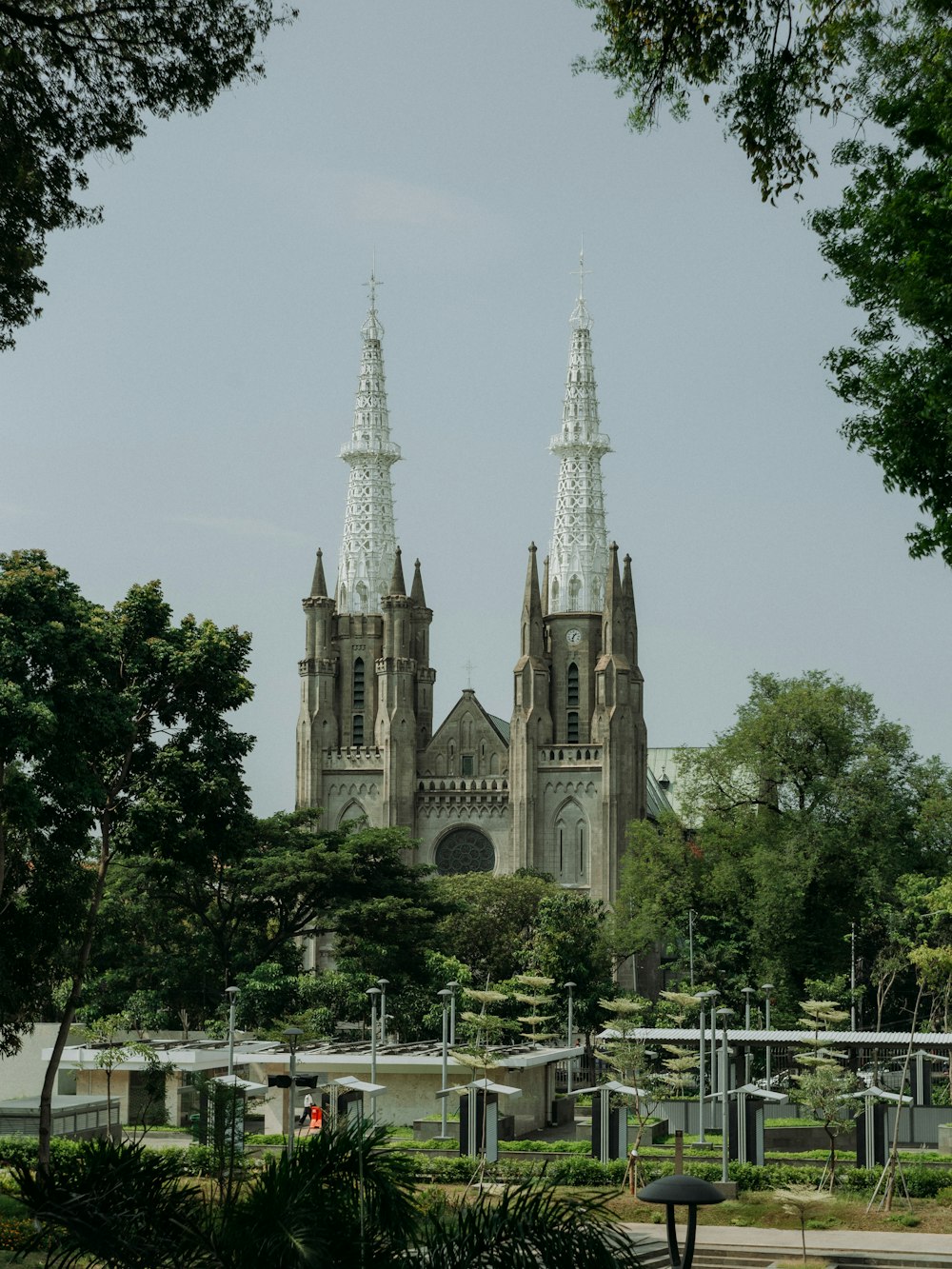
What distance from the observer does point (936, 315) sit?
13.9 metres

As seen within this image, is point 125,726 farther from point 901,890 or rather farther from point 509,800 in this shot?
point 509,800

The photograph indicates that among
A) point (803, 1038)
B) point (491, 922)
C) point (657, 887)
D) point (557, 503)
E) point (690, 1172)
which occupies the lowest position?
point (690, 1172)

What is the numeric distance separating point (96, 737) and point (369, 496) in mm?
65594

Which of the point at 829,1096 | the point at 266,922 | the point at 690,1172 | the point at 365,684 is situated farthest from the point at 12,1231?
the point at 365,684

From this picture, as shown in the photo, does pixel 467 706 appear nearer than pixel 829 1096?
No

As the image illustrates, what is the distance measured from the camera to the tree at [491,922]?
61.8 m

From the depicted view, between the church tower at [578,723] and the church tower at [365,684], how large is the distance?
6080mm

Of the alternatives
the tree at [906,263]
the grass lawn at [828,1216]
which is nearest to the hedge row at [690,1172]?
the grass lawn at [828,1216]

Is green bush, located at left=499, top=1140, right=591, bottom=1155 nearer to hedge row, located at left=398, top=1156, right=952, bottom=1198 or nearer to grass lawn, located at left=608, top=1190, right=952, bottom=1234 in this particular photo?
hedge row, located at left=398, top=1156, right=952, bottom=1198

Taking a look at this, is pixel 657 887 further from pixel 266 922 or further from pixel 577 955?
pixel 266 922

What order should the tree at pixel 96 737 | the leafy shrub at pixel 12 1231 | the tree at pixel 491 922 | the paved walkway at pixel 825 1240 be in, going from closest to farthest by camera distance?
the leafy shrub at pixel 12 1231
the paved walkway at pixel 825 1240
the tree at pixel 96 737
the tree at pixel 491 922

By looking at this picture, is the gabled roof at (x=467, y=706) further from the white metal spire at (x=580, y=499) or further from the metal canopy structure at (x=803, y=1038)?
the metal canopy structure at (x=803, y=1038)

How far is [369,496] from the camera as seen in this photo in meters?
91.4

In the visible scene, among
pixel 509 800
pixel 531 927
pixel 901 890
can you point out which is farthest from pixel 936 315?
pixel 509 800
